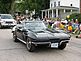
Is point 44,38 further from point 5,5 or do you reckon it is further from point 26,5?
point 26,5

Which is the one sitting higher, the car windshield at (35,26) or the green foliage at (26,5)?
the car windshield at (35,26)

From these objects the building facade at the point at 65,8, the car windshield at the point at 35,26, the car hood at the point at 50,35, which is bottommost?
the building facade at the point at 65,8

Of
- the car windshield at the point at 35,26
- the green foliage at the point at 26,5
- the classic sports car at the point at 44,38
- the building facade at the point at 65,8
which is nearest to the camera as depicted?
the classic sports car at the point at 44,38

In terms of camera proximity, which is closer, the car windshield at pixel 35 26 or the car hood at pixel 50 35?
the car hood at pixel 50 35

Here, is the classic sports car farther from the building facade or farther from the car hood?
the building facade

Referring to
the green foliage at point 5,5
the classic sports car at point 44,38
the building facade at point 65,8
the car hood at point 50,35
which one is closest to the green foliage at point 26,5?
the green foliage at point 5,5

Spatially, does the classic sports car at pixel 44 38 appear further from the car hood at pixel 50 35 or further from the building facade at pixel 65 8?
the building facade at pixel 65 8

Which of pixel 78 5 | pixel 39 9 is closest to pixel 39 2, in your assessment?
pixel 39 9

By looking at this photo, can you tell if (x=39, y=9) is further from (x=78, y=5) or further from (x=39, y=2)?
(x=78, y=5)

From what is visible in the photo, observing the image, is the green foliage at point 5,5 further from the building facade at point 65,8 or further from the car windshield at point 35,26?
the car windshield at point 35,26

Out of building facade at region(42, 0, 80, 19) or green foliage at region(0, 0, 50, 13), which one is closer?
building facade at region(42, 0, 80, 19)

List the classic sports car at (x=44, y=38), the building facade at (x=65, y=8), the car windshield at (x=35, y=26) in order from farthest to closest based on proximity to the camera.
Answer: the building facade at (x=65, y=8)
the car windshield at (x=35, y=26)
the classic sports car at (x=44, y=38)

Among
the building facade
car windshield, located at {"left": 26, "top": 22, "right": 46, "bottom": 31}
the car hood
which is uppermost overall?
car windshield, located at {"left": 26, "top": 22, "right": 46, "bottom": 31}

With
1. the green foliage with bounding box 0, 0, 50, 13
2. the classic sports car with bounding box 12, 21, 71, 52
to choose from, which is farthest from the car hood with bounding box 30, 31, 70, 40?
the green foliage with bounding box 0, 0, 50, 13
